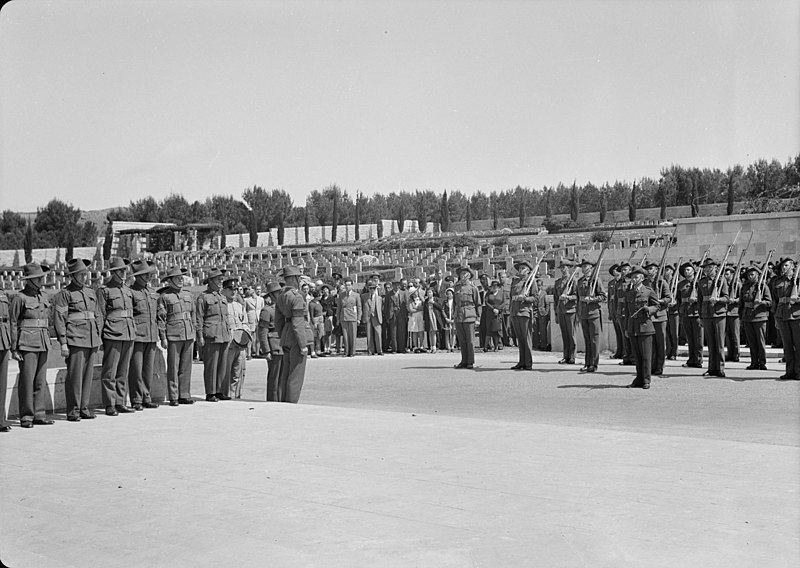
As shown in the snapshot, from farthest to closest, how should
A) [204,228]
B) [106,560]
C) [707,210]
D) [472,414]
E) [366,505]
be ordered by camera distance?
[204,228] → [707,210] → [472,414] → [366,505] → [106,560]

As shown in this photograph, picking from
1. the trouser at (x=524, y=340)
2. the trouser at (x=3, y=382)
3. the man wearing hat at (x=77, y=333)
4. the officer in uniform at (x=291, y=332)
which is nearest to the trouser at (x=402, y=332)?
the trouser at (x=524, y=340)

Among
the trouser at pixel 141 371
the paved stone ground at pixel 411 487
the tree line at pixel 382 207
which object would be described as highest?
the tree line at pixel 382 207

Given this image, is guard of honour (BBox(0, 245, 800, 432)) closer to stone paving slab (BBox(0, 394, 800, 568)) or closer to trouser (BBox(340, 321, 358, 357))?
stone paving slab (BBox(0, 394, 800, 568))

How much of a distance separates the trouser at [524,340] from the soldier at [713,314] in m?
2.95

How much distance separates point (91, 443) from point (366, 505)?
3526 millimetres

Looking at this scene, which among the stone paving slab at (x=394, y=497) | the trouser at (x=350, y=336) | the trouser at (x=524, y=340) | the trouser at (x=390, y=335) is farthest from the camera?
the trouser at (x=390, y=335)

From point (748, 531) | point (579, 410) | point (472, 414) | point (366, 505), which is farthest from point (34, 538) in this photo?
point (579, 410)

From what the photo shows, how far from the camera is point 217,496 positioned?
611 cm

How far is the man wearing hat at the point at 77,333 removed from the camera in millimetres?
9625

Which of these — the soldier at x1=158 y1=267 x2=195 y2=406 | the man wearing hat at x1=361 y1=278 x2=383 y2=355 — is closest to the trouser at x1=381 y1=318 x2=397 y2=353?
the man wearing hat at x1=361 y1=278 x2=383 y2=355

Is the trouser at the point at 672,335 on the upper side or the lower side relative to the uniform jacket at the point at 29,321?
lower

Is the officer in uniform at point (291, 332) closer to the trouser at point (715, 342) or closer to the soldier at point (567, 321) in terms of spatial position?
the trouser at point (715, 342)

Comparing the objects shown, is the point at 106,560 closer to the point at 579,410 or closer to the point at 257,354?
the point at 579,410

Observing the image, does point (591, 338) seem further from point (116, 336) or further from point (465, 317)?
point (116, 336)
